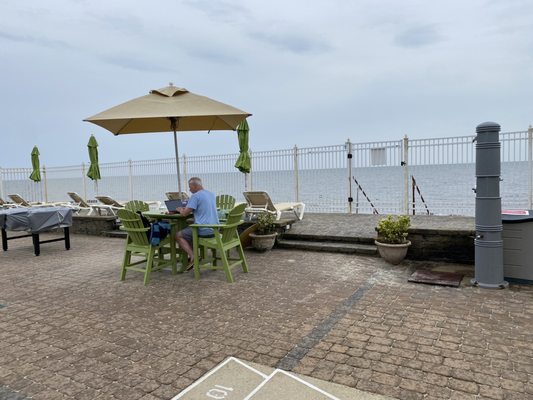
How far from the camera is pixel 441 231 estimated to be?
5965 millimetres

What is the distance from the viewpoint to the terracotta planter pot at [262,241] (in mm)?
7066

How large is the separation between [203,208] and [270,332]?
2317mm

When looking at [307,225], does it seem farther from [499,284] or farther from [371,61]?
[371,61]

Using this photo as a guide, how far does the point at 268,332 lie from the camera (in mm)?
3604

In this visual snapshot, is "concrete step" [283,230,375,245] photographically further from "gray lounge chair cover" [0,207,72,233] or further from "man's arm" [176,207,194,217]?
"gray lounge chair cover" [0,207,72,233]

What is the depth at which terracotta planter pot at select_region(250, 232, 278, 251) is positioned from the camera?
7.07 meters

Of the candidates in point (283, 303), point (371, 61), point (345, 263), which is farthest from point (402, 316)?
point (371, 61)

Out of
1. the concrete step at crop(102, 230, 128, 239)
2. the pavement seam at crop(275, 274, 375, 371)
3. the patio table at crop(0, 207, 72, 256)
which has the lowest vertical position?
the pavement seam at crop(275, 274, 375, 371)

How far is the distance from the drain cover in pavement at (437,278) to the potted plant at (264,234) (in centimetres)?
262

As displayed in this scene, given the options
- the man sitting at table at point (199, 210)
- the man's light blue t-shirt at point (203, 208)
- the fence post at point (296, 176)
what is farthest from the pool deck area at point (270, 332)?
the fence post at point (296, 176)

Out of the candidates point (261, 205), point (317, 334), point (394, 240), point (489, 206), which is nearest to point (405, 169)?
point (261, 205)

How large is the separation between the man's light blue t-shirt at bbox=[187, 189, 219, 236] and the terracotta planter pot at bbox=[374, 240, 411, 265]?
2596mm

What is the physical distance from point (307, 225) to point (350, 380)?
575 cm

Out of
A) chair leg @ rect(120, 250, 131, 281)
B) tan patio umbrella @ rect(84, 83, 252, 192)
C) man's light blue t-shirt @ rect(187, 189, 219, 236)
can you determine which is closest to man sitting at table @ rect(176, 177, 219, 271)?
man's light blue t-shirt @ rect(187, 189, 219, 236)
